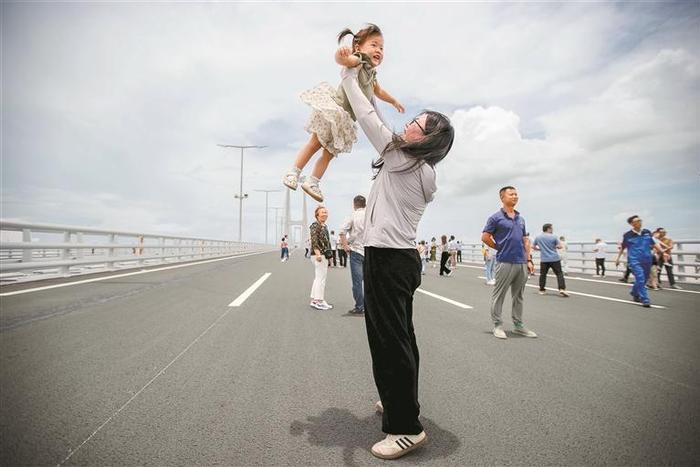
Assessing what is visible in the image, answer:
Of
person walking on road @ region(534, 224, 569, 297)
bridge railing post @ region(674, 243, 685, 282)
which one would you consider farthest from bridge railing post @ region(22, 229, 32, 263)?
bridge railing post @ region(674, 243, 685, 282)

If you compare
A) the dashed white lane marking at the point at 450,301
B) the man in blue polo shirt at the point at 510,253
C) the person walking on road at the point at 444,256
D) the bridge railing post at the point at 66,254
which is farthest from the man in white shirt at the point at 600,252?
the bridge railing post at the point at 66,254

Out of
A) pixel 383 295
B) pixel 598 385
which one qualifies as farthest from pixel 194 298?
pixel 598 385

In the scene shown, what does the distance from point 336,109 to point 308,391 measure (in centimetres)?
208

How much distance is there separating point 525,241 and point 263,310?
14.1ft

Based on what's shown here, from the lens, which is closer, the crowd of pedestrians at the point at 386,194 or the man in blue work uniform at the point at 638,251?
the crowd of pedestrians at the point at 386,194

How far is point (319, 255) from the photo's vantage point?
6691mm

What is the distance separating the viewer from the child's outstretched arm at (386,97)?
2209mm

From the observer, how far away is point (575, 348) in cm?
425

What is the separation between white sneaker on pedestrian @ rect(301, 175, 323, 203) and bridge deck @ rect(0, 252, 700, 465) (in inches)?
56.9

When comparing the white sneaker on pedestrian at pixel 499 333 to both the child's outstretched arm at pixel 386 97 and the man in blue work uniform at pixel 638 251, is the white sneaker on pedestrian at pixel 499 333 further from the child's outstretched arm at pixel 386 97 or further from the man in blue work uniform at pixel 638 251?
the man in blue work uniform at pixel 638 251

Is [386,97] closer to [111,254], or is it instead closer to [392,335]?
[392,335]

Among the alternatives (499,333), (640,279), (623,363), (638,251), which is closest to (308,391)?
(499,333)

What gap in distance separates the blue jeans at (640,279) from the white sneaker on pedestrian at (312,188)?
27.5ft

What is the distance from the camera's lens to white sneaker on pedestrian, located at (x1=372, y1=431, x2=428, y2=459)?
1.94 metres
